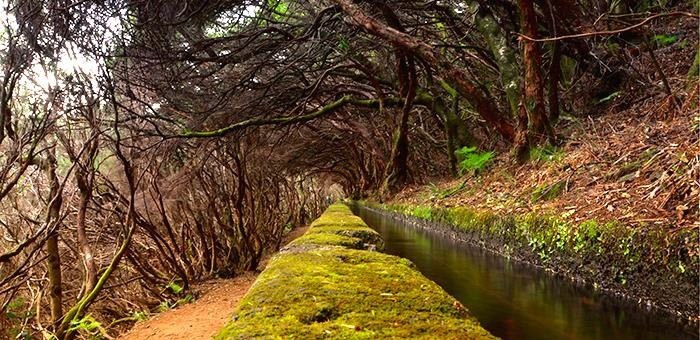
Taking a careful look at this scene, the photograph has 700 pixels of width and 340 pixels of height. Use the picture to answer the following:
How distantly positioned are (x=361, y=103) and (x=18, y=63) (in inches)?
344

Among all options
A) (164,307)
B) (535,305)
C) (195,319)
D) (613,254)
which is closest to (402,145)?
(164,307)

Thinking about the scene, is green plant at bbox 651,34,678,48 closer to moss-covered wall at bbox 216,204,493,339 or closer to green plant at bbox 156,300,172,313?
moss-covered wall at bbox 216,204,493,339

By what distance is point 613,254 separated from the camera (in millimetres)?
2535

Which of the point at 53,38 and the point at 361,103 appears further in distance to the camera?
the point at 361,103

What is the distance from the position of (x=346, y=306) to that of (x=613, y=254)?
176 centimetres

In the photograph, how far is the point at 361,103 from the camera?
41.8ft

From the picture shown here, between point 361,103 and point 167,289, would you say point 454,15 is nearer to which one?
point 361,103

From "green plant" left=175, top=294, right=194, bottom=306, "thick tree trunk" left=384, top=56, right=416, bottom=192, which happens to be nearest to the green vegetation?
"green plant" left=175, top=294, right=194, bottom=306

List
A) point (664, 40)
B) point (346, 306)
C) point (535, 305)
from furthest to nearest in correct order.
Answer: point (664, 40), point (535, 305), point (346, 306)

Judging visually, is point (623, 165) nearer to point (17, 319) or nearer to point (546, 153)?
point (546, 153)

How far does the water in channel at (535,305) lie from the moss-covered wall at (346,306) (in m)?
0.56

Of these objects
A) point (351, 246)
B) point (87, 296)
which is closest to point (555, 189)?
point (351, 246)

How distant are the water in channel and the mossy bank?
0.08 meters

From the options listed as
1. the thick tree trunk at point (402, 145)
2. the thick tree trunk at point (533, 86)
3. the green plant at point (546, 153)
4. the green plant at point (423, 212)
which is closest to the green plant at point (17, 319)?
the green plant at point (423, 212)
